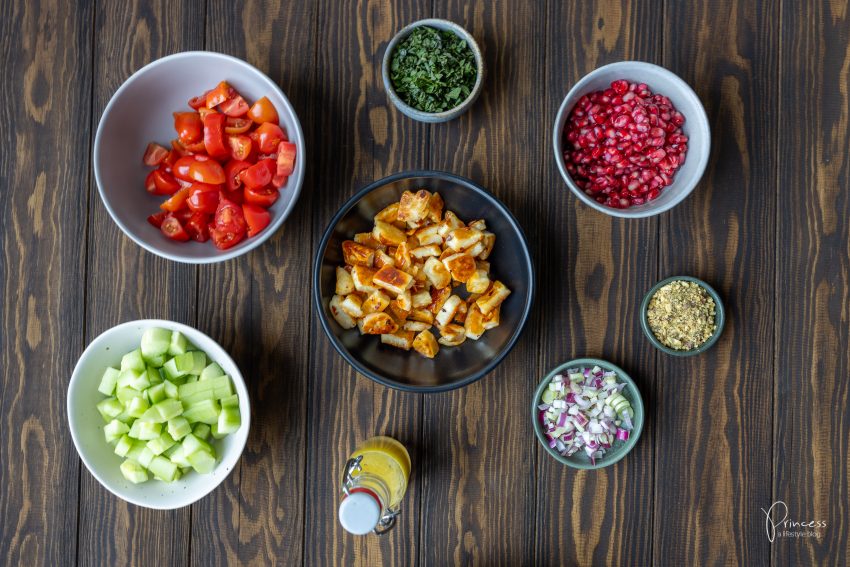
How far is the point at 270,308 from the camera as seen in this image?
5.37 feet

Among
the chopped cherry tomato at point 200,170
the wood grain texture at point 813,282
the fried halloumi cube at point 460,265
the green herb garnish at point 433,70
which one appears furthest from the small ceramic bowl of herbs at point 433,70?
the wood grain texture at point 813,282

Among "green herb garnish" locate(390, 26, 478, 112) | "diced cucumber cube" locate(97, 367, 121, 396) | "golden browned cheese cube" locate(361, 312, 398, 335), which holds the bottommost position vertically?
"diced cucumber cube" locate(97, 367, 121, 396)

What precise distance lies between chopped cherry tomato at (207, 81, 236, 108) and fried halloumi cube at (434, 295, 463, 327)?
2.37 ft

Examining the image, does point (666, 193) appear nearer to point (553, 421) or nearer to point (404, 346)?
point (553, 421)

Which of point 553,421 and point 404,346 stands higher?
point 404,346

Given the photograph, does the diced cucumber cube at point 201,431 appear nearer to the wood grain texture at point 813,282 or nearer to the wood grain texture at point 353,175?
the wood grain texture at point 353,175

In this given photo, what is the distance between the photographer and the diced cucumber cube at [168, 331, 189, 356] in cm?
147

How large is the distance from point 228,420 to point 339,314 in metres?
0.36

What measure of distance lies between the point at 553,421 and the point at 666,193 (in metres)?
0.62

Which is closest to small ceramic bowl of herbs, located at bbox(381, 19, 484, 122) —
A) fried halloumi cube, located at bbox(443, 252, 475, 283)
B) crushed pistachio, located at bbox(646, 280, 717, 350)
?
fried halloumi cube, located at bbox(443, 252, 475, 283)

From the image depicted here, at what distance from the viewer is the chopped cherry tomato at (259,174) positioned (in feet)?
4.84

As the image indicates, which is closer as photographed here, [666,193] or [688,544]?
[666,193]

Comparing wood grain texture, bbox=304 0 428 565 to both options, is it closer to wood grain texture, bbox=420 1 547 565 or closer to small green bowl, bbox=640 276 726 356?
wood grain texture, bbox=420 1 547 565

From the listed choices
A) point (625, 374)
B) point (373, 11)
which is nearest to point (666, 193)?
point (625, 374)
